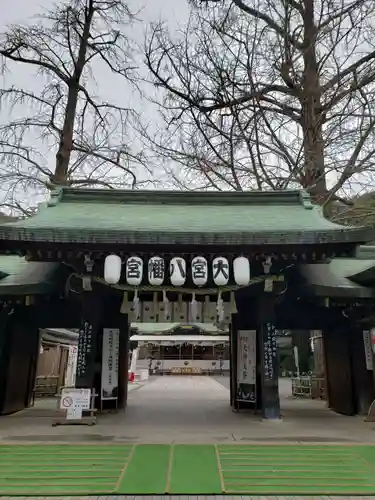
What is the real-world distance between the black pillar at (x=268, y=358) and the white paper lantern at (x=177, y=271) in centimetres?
225

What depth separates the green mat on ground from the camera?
4.93m

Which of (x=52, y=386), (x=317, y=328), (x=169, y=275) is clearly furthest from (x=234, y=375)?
(x=52, y=386)

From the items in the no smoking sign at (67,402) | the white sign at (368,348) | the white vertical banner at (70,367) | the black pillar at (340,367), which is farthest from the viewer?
the white vertical banner at (70,367)

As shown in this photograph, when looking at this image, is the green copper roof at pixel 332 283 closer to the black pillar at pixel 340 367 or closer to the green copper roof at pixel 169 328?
the black pillar at pixel 340 367

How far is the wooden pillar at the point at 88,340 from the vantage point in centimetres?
953

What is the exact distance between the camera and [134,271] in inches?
342

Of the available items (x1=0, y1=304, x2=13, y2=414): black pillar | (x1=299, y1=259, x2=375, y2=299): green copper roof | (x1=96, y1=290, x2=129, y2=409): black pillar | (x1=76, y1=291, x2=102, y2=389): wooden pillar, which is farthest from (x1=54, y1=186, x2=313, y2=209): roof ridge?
(x1=0, y1=304, x2=13, y2=414): black pillar

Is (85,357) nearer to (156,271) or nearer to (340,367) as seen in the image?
(156,271)

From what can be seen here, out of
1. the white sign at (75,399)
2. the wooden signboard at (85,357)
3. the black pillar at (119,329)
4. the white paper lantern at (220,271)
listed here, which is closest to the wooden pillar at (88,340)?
the wooden signboard at (85,357)

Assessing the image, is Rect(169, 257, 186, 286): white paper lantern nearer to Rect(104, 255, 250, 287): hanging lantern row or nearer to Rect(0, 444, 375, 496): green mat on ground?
Rect(104, 255, 250, 287): hanging lantern row

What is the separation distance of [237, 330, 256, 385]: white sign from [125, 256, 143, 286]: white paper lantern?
369 centimetres

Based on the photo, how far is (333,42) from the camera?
15484 mm

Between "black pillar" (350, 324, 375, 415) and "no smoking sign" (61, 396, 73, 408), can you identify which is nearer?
"no smoking sign" (61, 396, 73, 408)

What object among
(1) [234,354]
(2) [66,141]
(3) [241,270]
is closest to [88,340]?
(3) [241,270]
